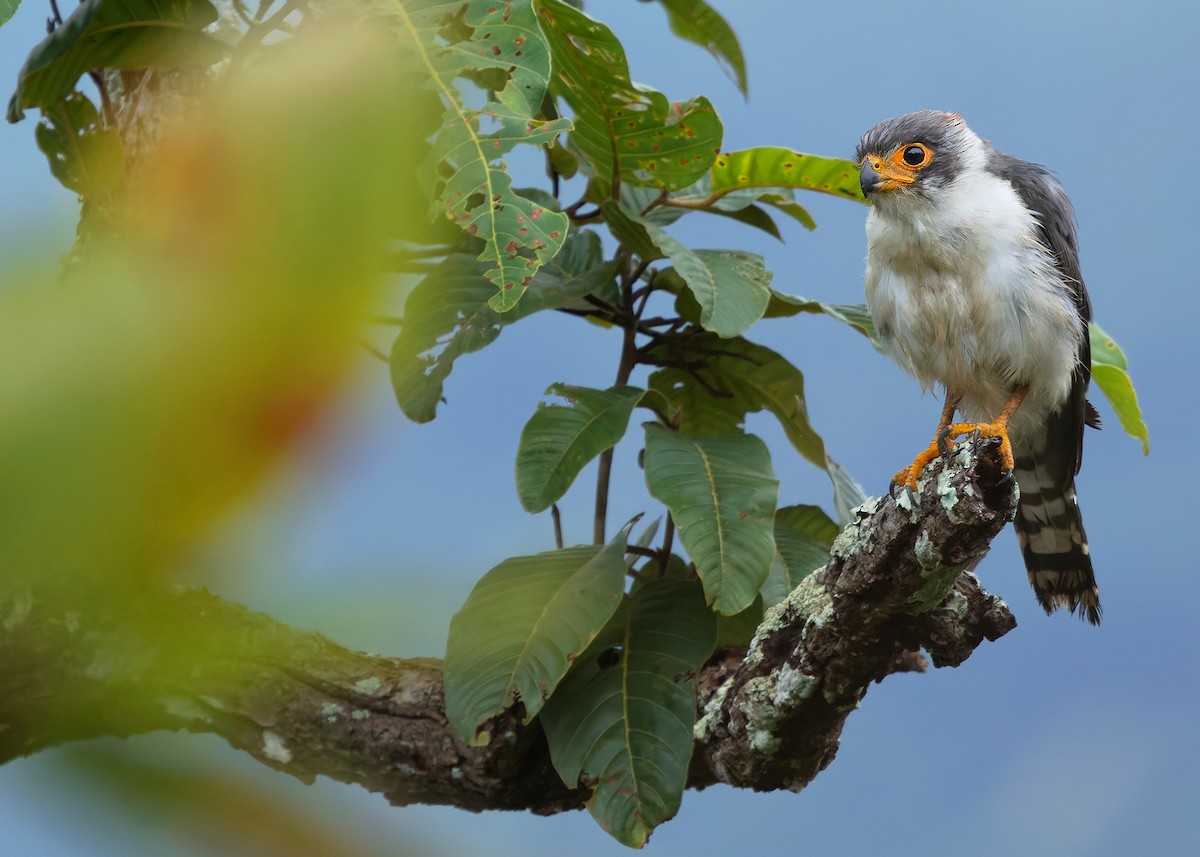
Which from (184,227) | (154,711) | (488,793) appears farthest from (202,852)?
(488,793)

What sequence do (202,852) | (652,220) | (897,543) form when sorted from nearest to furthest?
(202,852), (897,543), (652,220)

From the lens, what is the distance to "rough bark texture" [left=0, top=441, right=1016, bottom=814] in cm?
149

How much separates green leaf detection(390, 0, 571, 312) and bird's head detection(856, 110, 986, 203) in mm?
657

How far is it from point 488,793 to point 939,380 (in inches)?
44.9

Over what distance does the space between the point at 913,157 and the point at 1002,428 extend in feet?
2.26

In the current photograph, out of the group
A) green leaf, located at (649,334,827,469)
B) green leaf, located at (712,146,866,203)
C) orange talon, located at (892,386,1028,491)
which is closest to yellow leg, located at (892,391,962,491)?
orange talon, located at (892,386,1028,491)

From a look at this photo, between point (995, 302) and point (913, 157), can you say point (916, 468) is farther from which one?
point (913, 157)

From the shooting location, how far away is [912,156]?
213cm

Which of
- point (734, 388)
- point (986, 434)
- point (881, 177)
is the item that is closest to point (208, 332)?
point (986, 434)

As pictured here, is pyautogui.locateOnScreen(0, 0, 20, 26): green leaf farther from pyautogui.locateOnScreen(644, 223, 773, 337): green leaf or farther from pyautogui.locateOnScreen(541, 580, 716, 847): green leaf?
pyautogui.locateOnScreen(541, 580, 716, 847): green leaf

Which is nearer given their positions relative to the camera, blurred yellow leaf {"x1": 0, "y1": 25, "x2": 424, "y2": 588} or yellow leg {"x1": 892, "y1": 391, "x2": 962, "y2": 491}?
blurred yellow leaf {"x1": 0, "y1": 25, "x2": 424, "y2": 588}

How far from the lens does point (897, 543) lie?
1585 millimetres

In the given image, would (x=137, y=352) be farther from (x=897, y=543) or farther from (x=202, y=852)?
(x=897, y=543)

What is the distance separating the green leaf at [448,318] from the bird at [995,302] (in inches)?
22.7
